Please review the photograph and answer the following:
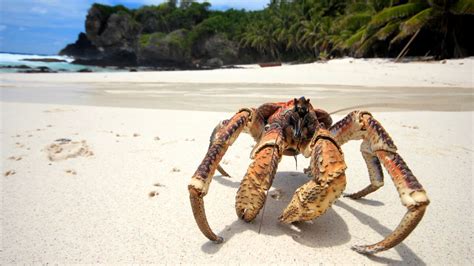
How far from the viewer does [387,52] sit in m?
31.2

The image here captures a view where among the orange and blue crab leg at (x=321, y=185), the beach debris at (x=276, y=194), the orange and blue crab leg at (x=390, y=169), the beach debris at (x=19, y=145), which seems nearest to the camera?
the orange and blue crab leg at (x=390, y=169)

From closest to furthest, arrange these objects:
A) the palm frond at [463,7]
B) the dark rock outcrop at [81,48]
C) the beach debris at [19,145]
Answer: the beach debris at [19,145] < the palm frond at [463,7] < the dark rock outcrop at [81,48]

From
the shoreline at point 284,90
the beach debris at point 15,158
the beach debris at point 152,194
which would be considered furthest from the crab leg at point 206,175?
the shoreline at point 284,90

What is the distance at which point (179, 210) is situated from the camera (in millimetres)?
2398

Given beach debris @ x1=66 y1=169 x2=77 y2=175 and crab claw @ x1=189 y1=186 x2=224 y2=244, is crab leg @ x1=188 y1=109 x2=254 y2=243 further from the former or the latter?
beach debris @ x1=66 y1=169 x2=77 y2=175

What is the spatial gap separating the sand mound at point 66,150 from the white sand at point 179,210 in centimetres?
10

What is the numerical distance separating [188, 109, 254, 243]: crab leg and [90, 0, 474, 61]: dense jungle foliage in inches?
933

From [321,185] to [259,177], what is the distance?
1.17ft

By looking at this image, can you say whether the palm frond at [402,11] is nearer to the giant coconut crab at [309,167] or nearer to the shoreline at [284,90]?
the shoreline at [284,90]

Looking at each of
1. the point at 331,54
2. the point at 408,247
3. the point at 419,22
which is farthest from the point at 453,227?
the point at 331,54

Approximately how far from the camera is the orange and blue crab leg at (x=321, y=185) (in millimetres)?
1665

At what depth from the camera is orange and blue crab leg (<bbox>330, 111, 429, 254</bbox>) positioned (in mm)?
1562

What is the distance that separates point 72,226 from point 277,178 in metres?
1.85

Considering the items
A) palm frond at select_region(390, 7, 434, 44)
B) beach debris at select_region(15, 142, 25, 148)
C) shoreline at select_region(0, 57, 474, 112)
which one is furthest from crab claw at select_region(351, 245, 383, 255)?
palm frond at select_region(390, 7, 434, 44)
